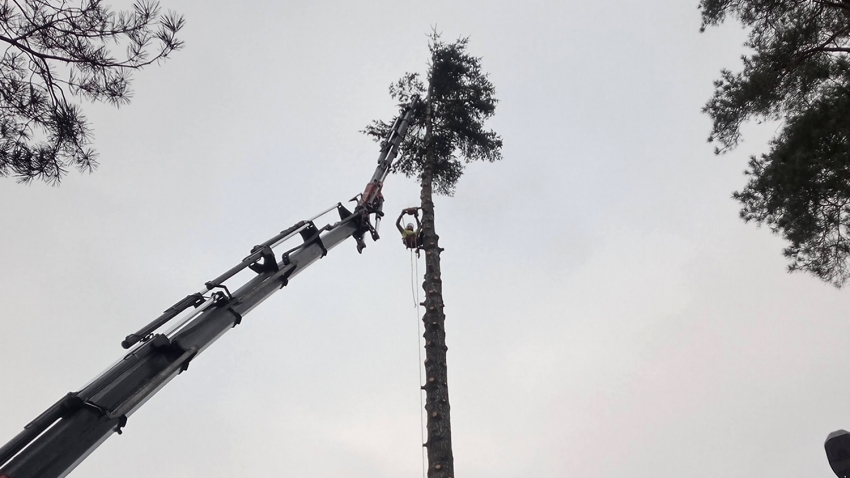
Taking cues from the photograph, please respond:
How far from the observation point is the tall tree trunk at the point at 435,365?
Result: 23.8 ft

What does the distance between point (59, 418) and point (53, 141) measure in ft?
8.79

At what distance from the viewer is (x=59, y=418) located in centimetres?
442

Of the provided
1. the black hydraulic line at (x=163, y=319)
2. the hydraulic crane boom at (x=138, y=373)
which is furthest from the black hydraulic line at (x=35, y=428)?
the black hydraulic line at (x=163, y=319)

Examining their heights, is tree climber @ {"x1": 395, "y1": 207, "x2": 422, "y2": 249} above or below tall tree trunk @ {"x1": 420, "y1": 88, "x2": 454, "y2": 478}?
above

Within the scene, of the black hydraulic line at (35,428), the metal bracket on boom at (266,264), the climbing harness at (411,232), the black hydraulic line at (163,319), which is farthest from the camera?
the climbing harness at (411,232)

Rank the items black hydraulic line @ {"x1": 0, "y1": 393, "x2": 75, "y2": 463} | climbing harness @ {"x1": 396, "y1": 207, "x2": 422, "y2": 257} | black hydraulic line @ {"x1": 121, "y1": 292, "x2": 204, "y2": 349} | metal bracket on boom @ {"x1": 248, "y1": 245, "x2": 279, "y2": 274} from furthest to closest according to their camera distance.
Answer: climbing harness @ {"x1": 396, "y1": 207, "x2": 422, "y2": 257} → metal bracket on boom @ {"x1": 248, "y1": 245, "x2": 279, "y2": 274} → black hydraulic line @ {"x1": 121, "y1": 292, "x2": 204, "y2": 349} → black hydraulic line @ {"x1": 0, "y1": 393, "x2": 75, "y2": 463}

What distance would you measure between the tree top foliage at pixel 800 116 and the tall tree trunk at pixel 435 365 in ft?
18.1

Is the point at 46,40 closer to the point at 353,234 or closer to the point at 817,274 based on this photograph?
the point at 353,234

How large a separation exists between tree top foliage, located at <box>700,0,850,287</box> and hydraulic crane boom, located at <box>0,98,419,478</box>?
7503 mm

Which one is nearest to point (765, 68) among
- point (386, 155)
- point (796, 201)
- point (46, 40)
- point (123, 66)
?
point (796, 201)

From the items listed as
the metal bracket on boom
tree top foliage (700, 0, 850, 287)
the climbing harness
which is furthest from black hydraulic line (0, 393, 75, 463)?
tree top foliage (700, 0, 850, 287)

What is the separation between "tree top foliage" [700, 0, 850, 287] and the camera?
8.45 metres

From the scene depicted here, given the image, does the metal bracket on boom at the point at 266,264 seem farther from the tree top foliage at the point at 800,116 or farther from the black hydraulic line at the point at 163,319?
the tree top foliage at the point at 800,116

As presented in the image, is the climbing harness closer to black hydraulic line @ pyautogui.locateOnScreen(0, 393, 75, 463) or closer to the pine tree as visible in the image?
the pine tree
